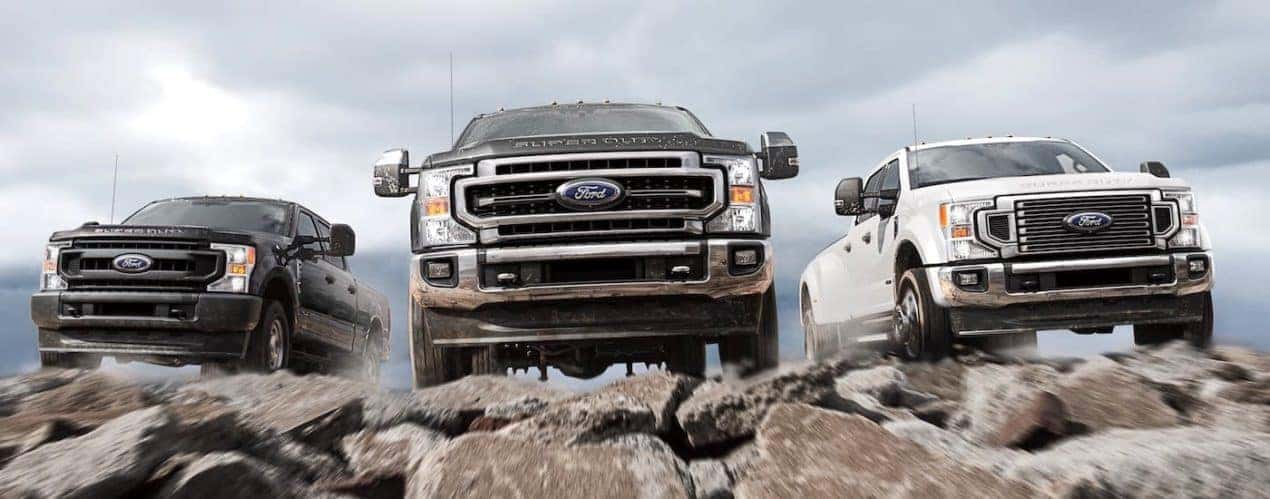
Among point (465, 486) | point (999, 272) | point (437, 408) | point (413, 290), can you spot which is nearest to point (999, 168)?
point (999, 272)

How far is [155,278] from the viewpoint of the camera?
7.95m

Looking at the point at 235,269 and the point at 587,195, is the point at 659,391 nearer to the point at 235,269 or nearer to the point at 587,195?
the point at 587,195

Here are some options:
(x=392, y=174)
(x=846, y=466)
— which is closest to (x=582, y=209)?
(x=392, y=174)

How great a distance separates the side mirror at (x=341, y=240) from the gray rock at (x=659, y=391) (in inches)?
176

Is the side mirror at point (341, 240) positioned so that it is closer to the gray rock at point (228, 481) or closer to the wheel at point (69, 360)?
the wheel at point (69, 360)

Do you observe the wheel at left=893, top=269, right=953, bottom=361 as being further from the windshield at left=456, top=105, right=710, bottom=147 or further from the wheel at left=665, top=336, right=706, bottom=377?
the windshield at left=456, top=105, right=710, bottom=147

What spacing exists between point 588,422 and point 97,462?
1.79m

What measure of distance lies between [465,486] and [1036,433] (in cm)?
240

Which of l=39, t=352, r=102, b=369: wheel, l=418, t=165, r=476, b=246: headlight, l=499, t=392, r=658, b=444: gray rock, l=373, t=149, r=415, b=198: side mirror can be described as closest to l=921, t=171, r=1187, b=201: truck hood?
l=418, t=165, r=476, b=246: headlight

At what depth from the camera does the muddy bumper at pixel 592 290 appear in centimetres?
550

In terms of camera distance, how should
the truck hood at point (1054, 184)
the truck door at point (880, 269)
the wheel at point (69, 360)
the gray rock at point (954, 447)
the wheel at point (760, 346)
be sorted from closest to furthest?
the gray rock at point (954, 447) < the wheel at point (760, 346) < the truck hood at point (1054, 184) < the wheel at point (69, 360) < the truck door at point (880, 269)

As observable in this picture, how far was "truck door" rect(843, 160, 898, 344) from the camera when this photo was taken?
887cm

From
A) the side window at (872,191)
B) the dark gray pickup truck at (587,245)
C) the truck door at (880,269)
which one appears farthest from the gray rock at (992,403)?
the side window at (872,191)

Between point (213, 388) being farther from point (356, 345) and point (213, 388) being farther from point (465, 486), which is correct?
point (356, 345)
